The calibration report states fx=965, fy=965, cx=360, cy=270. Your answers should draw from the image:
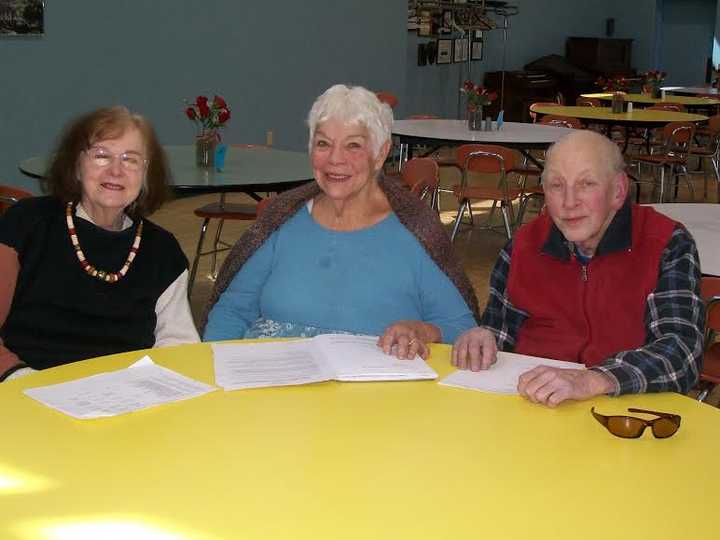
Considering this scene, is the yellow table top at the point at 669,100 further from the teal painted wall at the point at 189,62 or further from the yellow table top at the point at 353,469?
the yellow table top at the point at 353,469

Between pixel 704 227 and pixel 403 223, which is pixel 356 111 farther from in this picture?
pixel 704 227

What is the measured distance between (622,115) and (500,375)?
24.2 feet

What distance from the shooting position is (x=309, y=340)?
7.07 feet

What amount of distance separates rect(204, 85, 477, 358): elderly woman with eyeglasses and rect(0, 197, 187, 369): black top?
1.16 ft

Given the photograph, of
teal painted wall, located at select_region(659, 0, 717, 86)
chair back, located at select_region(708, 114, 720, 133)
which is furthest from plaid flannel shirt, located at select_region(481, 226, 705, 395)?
teal painted wall, located at select_region(659, 0, 717, 86)

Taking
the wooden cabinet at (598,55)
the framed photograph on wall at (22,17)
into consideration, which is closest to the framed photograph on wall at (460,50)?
the wooden cabinet at (598,55)

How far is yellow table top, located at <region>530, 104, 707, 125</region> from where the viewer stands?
8.54m

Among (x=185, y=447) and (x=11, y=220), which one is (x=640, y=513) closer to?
(x=185, y=447)

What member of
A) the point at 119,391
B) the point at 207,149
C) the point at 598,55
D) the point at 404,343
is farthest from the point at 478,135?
the point at 598,55

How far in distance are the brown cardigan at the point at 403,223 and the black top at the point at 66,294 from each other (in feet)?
1.19

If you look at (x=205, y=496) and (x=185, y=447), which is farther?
(x=185, y=447)

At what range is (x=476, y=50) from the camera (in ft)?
45.9

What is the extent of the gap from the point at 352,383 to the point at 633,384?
542 millimetres

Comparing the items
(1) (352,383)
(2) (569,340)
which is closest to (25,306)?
(1) (352,383)
